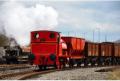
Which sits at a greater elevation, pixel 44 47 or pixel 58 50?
pixel 44 47

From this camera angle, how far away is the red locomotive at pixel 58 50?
27.2m

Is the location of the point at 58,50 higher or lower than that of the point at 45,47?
lower

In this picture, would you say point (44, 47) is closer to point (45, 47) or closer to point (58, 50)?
point (45, 47)

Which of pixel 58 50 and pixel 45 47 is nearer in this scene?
pixel 45 47

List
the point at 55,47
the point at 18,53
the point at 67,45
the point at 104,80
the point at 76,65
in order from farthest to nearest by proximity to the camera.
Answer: the point at 18,53, the point at 76,65, the point at 67,45, the point at 55,47, the point at 104,80

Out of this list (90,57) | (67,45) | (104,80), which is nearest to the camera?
(104,80)

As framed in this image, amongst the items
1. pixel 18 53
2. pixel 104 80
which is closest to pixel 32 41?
pixel 104 80

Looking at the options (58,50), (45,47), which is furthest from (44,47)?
(58,50)

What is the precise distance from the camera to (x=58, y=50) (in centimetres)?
2759

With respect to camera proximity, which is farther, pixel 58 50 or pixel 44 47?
pixel 58 50

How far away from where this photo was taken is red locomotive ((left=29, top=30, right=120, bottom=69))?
1070 inches

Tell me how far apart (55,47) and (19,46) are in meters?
19.1

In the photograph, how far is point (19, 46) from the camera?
151 feet

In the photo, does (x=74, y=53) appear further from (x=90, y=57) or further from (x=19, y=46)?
(x=19, y=46)
